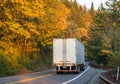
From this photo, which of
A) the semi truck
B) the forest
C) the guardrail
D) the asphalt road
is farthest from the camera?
the forest

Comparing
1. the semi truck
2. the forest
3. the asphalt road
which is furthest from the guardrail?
the semi truck

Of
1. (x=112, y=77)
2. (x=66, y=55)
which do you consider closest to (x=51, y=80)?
(x=112, y=77)

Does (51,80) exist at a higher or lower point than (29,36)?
lower

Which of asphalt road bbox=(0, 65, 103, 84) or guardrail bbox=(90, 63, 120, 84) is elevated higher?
guardrail bbox=(90, 63, 120, 84)

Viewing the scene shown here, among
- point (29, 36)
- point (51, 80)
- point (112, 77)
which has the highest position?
point (29, 36)

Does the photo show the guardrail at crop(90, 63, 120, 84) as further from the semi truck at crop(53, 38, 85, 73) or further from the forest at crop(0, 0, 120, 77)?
the semi truck at crop(53, 38, 85, 73)

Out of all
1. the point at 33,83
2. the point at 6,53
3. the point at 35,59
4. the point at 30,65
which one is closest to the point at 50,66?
the point at 35,59

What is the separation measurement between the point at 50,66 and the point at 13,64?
23040 mm

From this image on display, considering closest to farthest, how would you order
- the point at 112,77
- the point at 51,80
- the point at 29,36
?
the point at 51,80 < the point at 112,77 < the point at 29,36

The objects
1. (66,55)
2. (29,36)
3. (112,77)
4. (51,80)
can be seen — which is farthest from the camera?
(29,36)

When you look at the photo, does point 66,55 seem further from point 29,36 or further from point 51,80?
point 51,80

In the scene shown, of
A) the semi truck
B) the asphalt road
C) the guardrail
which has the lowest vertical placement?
the asphalt road

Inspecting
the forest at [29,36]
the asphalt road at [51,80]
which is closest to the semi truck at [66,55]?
the forest at [29,36]

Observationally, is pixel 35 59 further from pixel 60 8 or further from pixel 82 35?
pixel 82 35
